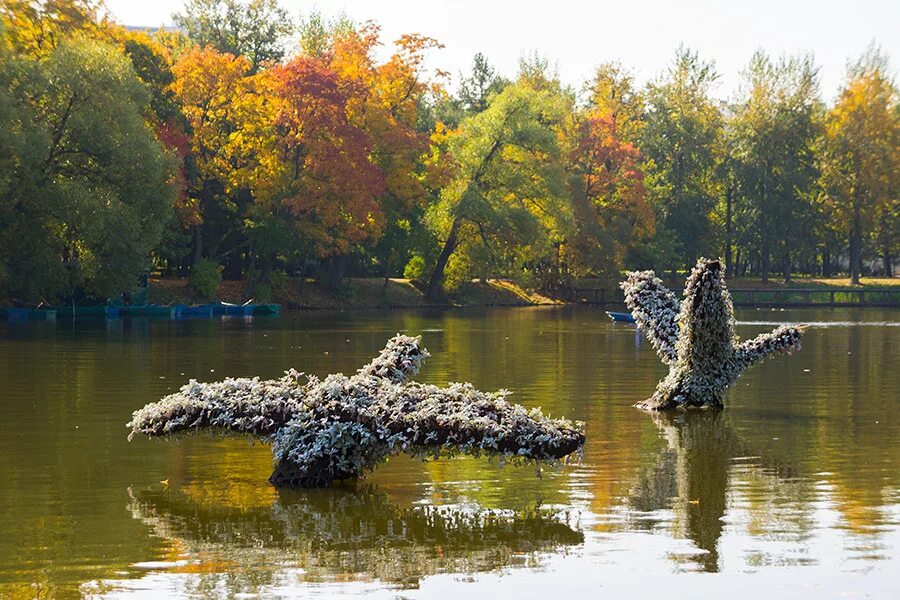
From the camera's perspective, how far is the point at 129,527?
1413 cm

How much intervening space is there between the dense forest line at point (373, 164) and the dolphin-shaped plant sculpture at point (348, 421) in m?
45.6

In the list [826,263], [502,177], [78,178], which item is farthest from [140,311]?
[826,263]

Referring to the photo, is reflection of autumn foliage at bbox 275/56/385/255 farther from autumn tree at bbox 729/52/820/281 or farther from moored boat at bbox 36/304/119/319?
autumn tree at bbox 729/52/820/281

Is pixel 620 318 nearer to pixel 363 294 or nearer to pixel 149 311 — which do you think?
pixel 149 311

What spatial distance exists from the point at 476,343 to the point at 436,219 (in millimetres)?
42414

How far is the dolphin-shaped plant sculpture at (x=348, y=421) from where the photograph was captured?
14836 mm

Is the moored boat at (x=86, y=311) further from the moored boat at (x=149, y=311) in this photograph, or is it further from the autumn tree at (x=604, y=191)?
the autumn tree at (x=604, y=191)

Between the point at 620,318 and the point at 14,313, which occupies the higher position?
the point at 14,313

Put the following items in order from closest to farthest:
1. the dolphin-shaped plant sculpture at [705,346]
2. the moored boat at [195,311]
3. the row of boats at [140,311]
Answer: the dolphin-shaped plant sculpture at [705,346], the row of boats at [140,311], the moored boat at [195,311]

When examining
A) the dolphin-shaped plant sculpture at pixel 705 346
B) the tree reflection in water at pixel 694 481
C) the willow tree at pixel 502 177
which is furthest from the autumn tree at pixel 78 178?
the tree reflection in water at pixel 694 481

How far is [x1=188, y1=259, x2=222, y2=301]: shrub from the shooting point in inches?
3105

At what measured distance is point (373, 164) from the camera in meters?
84.4

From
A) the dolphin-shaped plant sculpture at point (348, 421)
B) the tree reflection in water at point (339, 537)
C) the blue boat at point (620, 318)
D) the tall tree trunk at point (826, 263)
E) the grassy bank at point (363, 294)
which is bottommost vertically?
the tree reflection in water at point (339, 537)

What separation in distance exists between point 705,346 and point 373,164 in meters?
60.6
